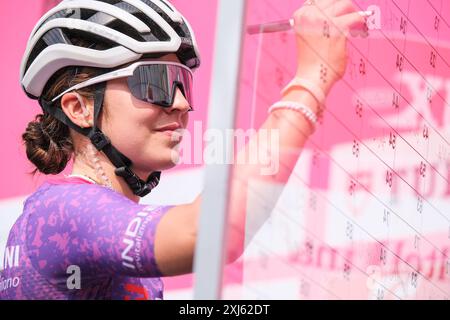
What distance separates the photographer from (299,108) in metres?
0.95

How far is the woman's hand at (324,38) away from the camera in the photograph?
96 centimetres

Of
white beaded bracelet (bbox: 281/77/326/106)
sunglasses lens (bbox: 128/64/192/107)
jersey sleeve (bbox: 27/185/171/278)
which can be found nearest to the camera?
white beaded bracelet (bbox: 281/77/326/106)

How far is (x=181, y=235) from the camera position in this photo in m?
1.01

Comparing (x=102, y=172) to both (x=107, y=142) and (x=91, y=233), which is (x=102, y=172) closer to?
(x=107, y=142)

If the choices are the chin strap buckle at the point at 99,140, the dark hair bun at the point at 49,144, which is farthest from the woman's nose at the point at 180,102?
the dark hair bun at the point at 49,144

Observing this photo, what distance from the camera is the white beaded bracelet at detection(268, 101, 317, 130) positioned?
937mm

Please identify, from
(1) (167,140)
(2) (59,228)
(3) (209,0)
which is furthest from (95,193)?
(3) (209,0)

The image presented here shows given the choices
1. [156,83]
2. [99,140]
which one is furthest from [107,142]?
[156,83]

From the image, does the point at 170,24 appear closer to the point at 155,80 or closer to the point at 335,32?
the point at 155,80

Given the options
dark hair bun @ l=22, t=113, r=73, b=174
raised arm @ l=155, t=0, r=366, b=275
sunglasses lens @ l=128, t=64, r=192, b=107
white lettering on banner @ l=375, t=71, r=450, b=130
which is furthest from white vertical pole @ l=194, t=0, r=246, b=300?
dark hair bun @ l=22, t=113, r=73, b=174

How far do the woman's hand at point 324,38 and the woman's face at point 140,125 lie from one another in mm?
424

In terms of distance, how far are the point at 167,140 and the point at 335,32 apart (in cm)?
45

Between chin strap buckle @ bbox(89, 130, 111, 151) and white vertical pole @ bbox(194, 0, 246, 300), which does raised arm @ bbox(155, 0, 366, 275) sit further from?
chin strap buckle @ bbox(89, 130, 111, 151)

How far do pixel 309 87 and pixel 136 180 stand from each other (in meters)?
0.52
